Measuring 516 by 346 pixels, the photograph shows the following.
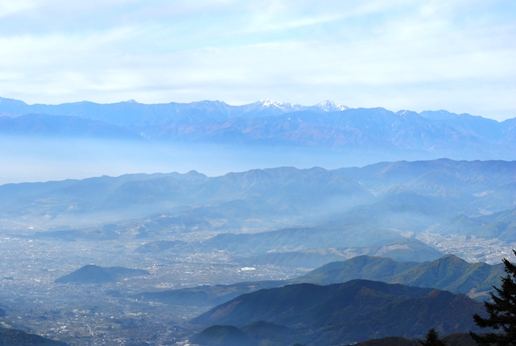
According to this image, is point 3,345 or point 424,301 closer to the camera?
point 3,345

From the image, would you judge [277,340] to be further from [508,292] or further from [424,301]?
[508,292]

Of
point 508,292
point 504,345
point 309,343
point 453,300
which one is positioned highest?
point 508,292

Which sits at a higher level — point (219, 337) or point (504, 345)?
point (504, 345)

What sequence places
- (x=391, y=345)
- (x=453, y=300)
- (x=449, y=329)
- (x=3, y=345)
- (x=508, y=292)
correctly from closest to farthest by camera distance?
(x=508, y=292) < (x=391, y=345) < (x=3, y=345) < (x=449, y=329) < (x=453, y=300)

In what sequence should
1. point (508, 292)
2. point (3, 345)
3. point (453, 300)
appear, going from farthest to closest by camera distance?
point (453, 300) < point (3, 345) < point (508, 292)

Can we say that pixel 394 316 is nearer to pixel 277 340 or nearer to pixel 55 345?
pixel 277 340

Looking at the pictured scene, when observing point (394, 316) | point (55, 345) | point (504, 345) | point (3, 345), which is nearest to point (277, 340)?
point (394, 316)

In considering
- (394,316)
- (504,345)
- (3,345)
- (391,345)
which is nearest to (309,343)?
(394,316)

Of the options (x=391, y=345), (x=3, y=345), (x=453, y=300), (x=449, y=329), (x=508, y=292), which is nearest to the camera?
(x=508, y=292)

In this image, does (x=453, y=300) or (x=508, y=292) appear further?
(x=453, y=300)
